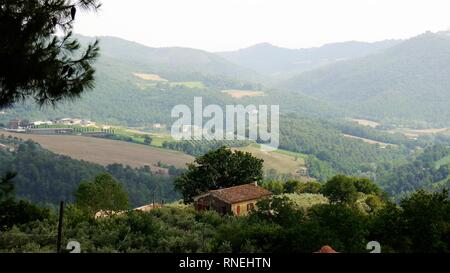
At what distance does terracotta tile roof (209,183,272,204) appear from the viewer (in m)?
36.5

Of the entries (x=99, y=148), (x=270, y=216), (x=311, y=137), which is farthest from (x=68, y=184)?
(x=311, y=137)

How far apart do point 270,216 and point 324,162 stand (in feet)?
424

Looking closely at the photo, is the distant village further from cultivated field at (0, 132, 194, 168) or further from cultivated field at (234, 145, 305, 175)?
cultivated field at (234, 145, 305, 175)

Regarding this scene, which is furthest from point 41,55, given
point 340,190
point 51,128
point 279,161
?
point 51,128

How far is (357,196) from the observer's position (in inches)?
1806

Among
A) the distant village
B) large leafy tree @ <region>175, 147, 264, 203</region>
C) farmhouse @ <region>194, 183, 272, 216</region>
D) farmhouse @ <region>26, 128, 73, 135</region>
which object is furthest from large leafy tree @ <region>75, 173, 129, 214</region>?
farmhouse @ <region>26, 128, 73, 135</region>

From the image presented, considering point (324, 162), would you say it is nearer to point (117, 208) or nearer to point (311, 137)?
point (311, 137)

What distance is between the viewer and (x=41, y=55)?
35.5 ft

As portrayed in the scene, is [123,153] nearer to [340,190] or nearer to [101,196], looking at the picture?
[101,196]

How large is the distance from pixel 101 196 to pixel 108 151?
75.3 metres

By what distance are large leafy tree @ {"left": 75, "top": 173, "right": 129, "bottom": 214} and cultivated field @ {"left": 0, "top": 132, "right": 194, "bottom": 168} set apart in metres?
60.1

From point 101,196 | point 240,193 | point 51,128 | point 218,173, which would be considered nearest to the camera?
point 240,193

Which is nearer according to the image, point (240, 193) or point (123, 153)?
point (240, 193)
